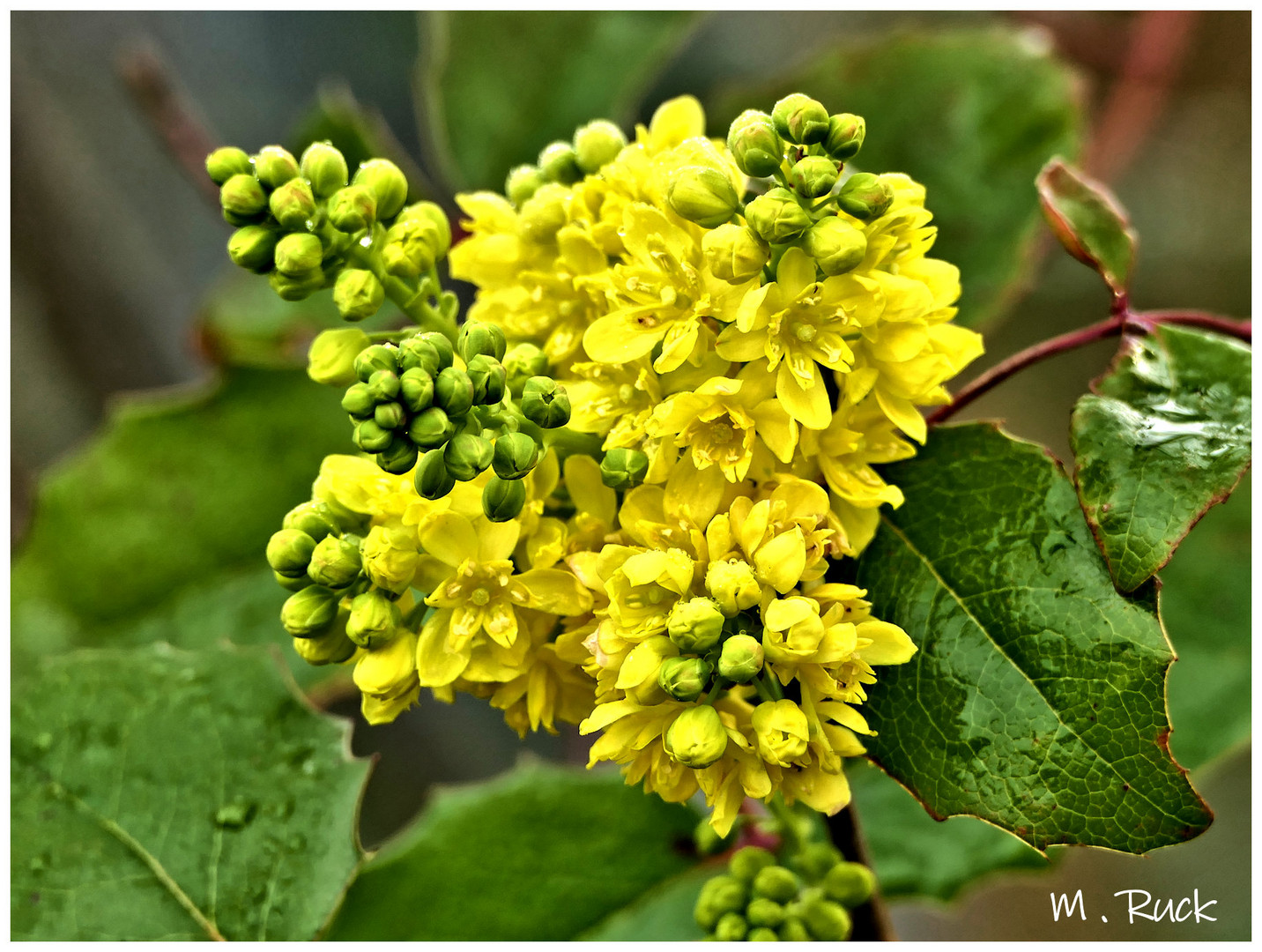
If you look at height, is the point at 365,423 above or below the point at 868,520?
above

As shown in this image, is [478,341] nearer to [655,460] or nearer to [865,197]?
[655,460]

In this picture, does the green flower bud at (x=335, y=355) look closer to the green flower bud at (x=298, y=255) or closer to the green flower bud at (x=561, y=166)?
the green flower bud at (x=298, y=255)

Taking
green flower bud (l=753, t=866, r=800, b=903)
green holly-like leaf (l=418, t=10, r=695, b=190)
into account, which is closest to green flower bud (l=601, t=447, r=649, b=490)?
green flower bud (l=753, t=866, r=800, b=903)

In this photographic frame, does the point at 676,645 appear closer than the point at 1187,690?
Yes

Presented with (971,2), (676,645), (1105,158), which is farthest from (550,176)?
(1105,158)

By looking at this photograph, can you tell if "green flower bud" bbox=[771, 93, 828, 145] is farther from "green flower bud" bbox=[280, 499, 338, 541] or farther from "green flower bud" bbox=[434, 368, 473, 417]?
"green flower bud" bbox=[280, 499, 338, 541]

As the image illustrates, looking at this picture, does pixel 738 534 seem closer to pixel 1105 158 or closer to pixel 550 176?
pixel 550 176
